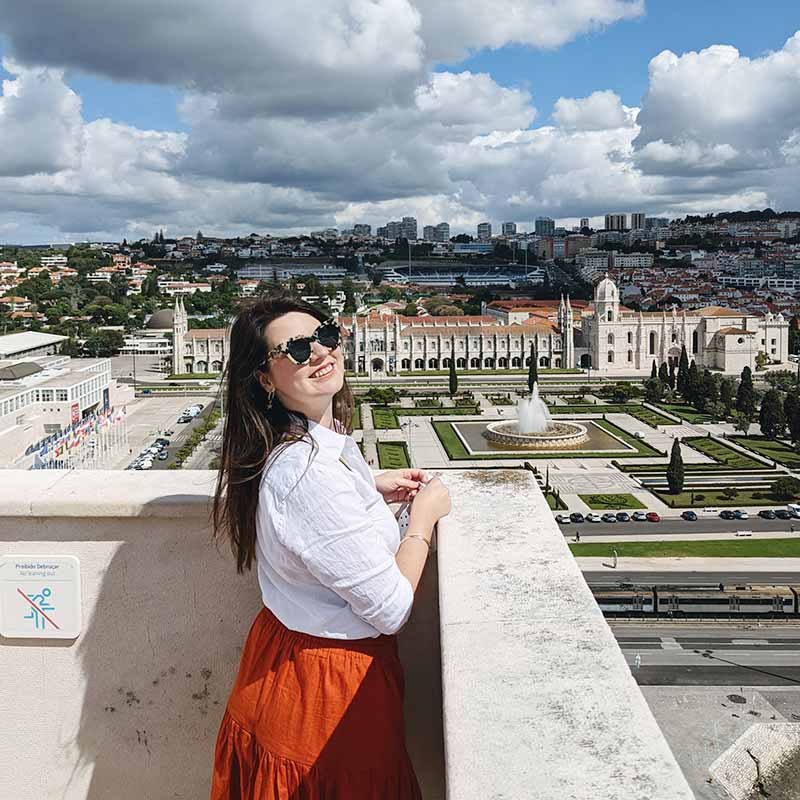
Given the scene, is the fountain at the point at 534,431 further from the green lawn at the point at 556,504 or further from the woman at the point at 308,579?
the woman at the point at 308,579

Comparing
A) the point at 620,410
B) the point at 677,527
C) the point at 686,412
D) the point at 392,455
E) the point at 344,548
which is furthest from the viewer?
the point at 620,410

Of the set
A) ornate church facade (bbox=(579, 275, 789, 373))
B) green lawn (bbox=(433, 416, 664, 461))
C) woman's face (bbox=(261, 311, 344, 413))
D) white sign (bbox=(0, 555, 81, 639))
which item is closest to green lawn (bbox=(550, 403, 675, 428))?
green lawn (bbox=(433, 416, 664, 461))

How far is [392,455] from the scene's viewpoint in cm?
2895

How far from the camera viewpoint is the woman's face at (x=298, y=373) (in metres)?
2.43

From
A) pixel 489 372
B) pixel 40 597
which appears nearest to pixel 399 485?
pixel 40 597

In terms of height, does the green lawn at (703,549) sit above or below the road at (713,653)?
above

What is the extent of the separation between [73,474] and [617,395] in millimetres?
39324

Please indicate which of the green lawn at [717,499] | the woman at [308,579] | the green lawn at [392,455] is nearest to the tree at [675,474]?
the green lawn at [717,499]

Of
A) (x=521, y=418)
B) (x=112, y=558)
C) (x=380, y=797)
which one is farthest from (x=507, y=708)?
(x=521, y=418)

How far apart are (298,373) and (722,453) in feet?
94.4

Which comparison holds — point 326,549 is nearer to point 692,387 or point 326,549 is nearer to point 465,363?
point 692,387

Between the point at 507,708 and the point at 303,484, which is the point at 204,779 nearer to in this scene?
the point at 303,484

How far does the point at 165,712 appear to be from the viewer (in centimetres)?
310

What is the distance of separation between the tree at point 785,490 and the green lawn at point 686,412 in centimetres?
1211
